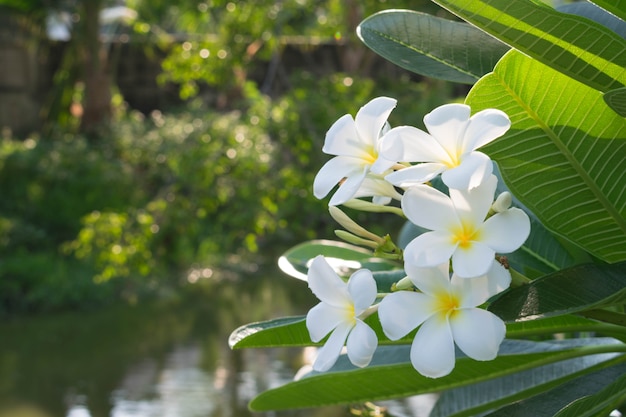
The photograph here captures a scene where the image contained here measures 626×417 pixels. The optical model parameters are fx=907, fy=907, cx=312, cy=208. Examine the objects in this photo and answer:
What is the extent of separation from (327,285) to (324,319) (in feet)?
0.06

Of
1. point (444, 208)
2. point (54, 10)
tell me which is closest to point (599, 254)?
point (444, 208)

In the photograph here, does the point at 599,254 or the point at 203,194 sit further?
the point at 203,194

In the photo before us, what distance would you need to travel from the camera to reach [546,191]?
524 millimetres

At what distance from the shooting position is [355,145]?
507 mm

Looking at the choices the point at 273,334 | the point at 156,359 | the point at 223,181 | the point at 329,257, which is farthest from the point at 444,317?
the point at 156,359

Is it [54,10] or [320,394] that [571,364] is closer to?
[320,394]

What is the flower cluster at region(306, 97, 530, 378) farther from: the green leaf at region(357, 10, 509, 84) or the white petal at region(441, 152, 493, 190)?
the green leaf at region(357, 10, 509, 84)

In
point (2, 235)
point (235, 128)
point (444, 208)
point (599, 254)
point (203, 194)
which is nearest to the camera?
point (444, 208)

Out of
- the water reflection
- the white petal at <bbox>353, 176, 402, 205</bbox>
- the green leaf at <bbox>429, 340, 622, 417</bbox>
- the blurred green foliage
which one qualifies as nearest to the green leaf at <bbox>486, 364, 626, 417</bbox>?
the green leaf at <bbox>429, 340, 622, 417</bbox>

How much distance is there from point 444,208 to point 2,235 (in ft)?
15.0

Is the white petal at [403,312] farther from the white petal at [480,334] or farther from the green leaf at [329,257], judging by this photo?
the green leaf at [329,257]

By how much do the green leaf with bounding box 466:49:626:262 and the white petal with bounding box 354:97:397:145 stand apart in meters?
0.05

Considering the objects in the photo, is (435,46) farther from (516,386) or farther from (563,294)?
(516,386)

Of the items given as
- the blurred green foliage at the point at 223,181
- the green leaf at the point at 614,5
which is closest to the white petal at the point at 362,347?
the green leaf at the point at 614,5
